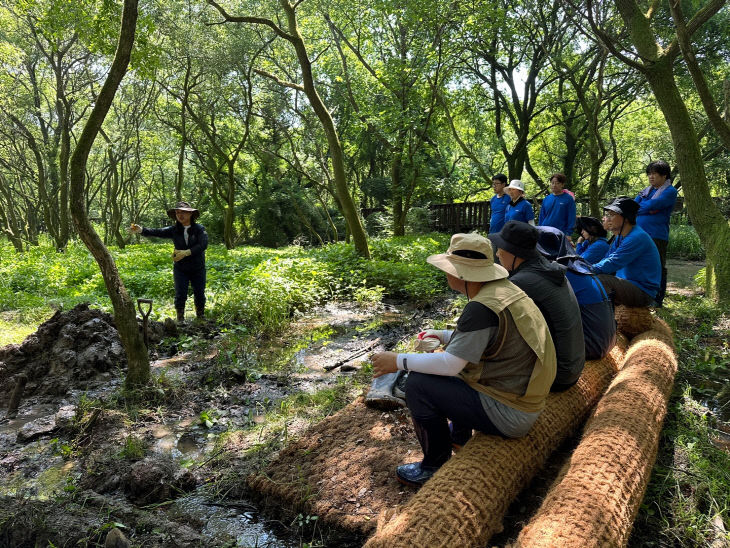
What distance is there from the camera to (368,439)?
11.6 ft

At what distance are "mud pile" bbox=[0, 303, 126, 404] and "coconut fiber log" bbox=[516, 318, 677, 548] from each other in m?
5.07

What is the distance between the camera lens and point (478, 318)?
2.49 m

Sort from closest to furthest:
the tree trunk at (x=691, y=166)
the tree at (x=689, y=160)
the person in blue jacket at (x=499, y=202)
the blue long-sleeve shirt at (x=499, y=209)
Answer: the tree at (x=689, y=160), the tree trunk at (x=691, y=166), the person in blue jacket at (x=499, y=202), the blue long-sleeve shirt at (x=499, y=209)

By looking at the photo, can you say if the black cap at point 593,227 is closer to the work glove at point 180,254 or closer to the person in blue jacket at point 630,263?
the person in blue jacket at point 630,263

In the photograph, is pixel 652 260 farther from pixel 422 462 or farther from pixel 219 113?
pixel 219 113

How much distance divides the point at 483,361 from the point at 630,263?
12.0 feet

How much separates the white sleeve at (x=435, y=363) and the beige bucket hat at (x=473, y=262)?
47 centimetres

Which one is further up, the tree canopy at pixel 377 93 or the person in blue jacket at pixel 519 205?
the tree canopy at pixel 377 93

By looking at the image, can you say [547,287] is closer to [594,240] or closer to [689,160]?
[594,240]

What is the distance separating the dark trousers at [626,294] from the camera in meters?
5.09

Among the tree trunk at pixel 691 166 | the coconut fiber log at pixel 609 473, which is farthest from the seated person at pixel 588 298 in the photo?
the tree trunk at pixel 691 166

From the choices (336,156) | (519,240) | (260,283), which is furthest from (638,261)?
(336,156)

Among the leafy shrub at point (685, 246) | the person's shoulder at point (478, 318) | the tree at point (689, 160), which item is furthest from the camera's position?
the leafy shrub at point (685, 246)

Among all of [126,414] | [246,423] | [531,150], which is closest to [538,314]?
[246,423]
